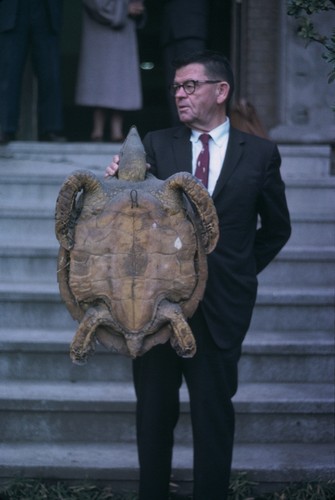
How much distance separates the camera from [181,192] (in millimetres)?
4125

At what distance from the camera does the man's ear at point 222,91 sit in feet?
14.9

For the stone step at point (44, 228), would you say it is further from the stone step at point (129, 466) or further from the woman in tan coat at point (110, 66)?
the stone step at point (129, 466)

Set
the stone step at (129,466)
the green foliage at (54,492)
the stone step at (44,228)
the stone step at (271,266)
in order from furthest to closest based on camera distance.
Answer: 1. the stone step at (44,228)
2. the stone step at (271,266)
3. the stone step at (129,466)
4. the green foliage at (54,492)

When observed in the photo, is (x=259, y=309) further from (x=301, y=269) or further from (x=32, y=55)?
(x=32, y=55)

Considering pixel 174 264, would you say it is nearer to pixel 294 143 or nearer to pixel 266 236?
pixel 266 236

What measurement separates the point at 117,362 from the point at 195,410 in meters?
1.50

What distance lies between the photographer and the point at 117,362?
19.8 ft

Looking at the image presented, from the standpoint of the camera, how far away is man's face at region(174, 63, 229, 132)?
4488 mm

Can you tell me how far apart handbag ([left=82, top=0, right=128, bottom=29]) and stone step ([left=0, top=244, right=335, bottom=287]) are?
7.70 ft

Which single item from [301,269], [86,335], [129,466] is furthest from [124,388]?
[86,335]

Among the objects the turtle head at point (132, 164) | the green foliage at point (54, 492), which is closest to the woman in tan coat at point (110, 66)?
the green foliage at point (54, 492)

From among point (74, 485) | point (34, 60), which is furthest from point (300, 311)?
point (34, 60)

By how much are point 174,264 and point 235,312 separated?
1.88ft

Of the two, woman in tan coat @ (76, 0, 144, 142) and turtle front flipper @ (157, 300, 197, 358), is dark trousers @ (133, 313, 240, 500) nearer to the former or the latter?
turtle front flipper @ (157, 300, 197, 358)
